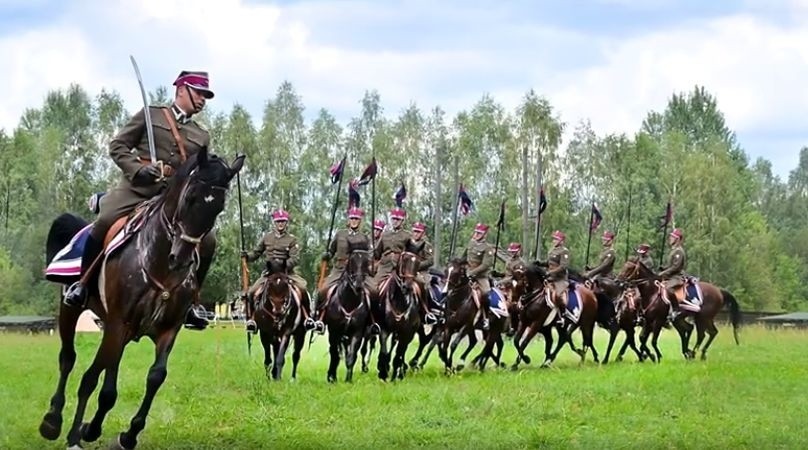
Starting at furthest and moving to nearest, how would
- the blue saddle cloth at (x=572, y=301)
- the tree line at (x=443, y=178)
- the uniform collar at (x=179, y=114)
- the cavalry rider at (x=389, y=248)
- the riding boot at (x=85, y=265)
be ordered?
1. the tree line at (x=443, y=178)
2. the blue saddle cloth at (x=572, y=301)
3. the cavalry rider at (x=389, y=248)
4. the uniform collar at (x=179, y=114)
5. the riding boot at (x=85, y=265)

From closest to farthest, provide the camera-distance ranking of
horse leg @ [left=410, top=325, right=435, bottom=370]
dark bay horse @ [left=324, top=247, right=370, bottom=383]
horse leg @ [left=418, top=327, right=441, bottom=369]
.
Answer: dark bay horse @ [left=324, top=247, right=370, bottom=383] → horse leg @ [left=410, top=325, right=435, bottom=370] → horse leg @ [left=418, top=327, right=441, bottom=369]

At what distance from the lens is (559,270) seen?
24.8 meters

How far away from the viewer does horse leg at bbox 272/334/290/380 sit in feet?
59.8

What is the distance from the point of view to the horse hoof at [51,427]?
9656 millimetres

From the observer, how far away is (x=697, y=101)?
78750 millimetres

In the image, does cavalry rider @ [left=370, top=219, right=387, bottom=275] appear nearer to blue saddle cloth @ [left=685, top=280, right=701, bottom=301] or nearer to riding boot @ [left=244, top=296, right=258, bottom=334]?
riding boot @ [left=244, top=296, right=258, bottom=334]

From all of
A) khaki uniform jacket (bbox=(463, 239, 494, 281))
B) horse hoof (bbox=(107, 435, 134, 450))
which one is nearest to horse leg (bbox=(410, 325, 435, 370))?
khaki uniform jacket (bbox=(463, 239, 494, 281))

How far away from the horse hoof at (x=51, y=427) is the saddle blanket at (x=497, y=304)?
1385 cm

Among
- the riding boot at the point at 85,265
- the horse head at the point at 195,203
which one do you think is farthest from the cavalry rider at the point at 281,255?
the horse head at the point at 195,203

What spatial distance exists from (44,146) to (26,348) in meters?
34.2

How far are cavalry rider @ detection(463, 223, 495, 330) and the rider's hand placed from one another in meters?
13.0

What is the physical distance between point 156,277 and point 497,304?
14.6 metres

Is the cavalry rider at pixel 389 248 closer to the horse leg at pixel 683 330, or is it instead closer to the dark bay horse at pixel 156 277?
the horse leg at pixel 683 330

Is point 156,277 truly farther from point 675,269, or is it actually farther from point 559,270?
point 675,269
